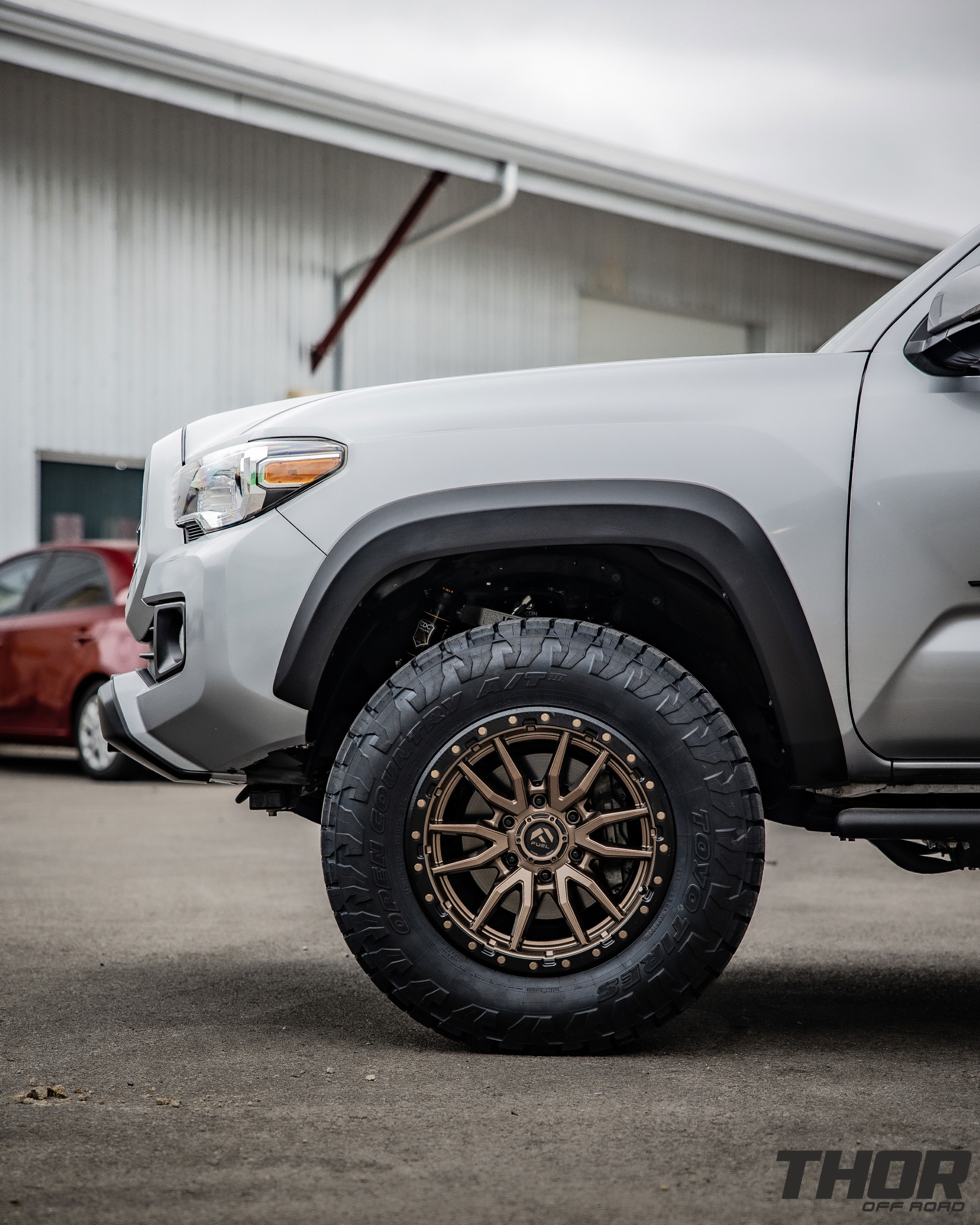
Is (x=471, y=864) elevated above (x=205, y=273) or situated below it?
below

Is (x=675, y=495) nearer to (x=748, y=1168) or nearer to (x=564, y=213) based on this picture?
(x=748, y=1168)

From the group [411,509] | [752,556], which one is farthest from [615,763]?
[411,509]

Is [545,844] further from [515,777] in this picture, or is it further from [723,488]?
[723,488]

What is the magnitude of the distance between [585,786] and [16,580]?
319 inches

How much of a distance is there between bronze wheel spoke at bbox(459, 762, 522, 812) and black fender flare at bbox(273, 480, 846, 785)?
373 millimetres

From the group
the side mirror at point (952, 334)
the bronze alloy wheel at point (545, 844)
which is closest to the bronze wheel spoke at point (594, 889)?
the bronze alloy wheel at point (545, 844)

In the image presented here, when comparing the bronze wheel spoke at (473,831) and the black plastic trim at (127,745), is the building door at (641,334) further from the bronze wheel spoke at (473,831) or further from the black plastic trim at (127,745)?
the bronze wheel spoke at (473,831)

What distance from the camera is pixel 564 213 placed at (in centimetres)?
1806

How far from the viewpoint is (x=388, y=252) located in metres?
15.2

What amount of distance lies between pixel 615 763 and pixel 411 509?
2.33 ft

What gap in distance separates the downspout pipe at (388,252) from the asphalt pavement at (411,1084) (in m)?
11.3

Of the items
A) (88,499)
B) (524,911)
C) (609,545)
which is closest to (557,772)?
(524,911)

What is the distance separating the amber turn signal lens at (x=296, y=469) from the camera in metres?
2.97

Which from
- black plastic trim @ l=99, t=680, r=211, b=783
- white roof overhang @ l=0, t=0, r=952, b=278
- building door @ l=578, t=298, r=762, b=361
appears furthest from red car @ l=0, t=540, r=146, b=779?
building door @ l=578, t=298, r=762, b=361
